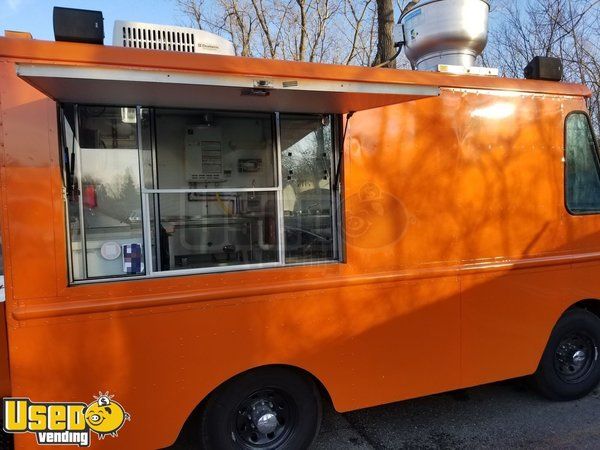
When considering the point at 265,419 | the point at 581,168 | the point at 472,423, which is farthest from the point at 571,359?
the point at 265,419

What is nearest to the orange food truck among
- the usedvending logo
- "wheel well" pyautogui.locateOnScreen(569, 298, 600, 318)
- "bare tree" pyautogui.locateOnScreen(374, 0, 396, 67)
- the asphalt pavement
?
the usedvending logo

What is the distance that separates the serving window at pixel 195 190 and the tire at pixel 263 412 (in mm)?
727

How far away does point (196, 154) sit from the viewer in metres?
2.97

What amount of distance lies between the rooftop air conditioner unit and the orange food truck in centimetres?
4

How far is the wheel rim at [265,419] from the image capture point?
9.63ft

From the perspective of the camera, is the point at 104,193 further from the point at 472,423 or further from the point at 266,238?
the point at 472,423

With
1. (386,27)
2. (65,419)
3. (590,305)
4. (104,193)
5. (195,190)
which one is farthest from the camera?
(386,27)

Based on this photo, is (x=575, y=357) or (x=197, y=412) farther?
(x=575, y=357)

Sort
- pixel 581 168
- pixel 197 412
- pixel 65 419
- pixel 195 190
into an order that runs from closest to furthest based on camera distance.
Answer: pixel 65 419
pixel 195 190
pixel 197 412
pixel 581 168

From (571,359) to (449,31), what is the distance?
2.88m

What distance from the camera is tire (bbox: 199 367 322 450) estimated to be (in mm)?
2811

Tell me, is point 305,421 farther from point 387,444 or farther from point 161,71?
point 161,71

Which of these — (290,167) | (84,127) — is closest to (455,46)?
(290,167)

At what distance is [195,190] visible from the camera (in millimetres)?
2875
